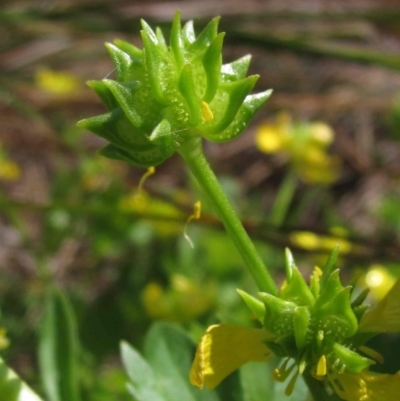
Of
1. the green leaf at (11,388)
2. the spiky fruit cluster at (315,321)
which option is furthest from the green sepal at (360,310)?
the green leaf at (11,388)

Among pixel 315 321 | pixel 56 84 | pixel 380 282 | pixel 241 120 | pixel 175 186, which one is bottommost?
pixel 380 282

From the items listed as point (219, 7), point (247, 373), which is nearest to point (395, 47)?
point (219, 7)

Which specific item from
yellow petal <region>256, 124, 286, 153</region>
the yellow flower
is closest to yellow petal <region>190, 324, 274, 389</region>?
the yellow flower

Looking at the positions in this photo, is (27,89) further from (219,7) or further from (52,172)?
(219,7)

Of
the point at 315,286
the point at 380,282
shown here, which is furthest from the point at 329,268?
the point at 380,282

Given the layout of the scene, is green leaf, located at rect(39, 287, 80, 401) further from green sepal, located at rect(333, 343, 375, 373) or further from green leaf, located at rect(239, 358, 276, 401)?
green sepal, located at rect(333, 343, 375, 373)

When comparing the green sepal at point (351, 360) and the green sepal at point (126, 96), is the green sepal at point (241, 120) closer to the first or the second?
the green sepal at point (126, 96)

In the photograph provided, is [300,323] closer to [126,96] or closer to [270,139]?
[126,96]
